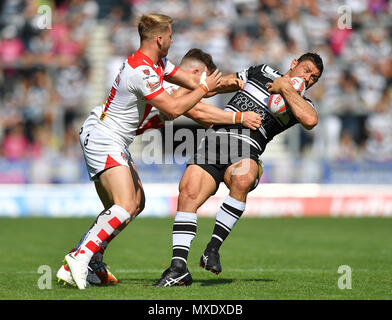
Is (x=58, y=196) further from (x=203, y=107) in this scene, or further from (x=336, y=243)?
(x=203, y=107)

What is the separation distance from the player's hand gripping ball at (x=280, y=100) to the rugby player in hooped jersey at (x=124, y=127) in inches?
28.5

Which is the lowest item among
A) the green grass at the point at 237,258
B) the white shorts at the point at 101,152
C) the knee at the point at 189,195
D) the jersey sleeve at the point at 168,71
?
the green grass at the point at 237,258

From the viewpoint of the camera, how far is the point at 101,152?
7.49 meters

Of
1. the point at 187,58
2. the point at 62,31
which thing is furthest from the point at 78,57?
the point at 187,58

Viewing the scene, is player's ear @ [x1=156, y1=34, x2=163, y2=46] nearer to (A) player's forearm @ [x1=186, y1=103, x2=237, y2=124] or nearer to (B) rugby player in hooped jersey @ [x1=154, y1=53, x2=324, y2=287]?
(A) player's forearm @ [x1=186, y1=103, x2=237, y2=124]

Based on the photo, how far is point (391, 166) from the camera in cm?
1936

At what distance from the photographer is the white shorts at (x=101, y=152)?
7.44 meters

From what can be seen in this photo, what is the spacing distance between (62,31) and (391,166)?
34.8ft

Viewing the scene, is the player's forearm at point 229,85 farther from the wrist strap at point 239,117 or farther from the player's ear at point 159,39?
the player's ear at point 159,39

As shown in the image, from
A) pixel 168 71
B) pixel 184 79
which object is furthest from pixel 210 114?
pixel 168 71

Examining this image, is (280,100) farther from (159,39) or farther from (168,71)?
(159,39)

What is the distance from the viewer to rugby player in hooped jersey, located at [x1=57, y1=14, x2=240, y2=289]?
720 cm

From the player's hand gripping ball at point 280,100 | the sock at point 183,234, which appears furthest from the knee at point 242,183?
the player's hand gripping ball at point 280,100

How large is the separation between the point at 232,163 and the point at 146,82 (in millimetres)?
1398
